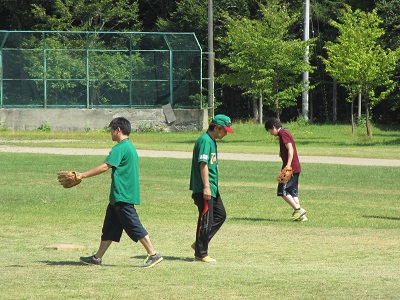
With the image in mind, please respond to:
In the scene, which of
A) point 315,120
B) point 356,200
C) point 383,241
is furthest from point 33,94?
point 383,241

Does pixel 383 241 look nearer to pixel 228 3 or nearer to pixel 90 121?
pixel 90 121

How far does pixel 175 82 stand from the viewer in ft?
158

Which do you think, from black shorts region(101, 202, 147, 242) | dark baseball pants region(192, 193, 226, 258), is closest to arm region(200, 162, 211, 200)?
dark baseball pants region(192, 193, 226, 258)

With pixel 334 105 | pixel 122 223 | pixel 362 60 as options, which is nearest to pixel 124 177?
pixel 122 223

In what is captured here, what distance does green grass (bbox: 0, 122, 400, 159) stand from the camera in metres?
35.2

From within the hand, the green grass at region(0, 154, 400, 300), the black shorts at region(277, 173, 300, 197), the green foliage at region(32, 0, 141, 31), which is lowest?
the green grass at region(0, 154, 400, 300)

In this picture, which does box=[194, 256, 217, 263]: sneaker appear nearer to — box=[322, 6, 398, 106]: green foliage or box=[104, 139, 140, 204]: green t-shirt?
box=[104, 139, 140, 204]: green t-shirt

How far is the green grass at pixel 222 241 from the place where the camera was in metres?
9.05

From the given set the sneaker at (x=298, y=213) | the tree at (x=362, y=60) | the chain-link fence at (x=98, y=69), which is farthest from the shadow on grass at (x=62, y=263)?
the chain-link fence at (x=98, y=69)

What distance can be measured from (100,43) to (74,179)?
3872cm

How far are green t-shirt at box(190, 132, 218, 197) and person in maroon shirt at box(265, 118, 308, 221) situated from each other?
3.96m

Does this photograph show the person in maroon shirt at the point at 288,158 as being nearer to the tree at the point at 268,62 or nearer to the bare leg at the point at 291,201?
the bare leg at the point at 291,201

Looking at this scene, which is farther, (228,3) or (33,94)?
(228,3)

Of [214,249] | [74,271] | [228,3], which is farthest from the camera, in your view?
[228,3]
